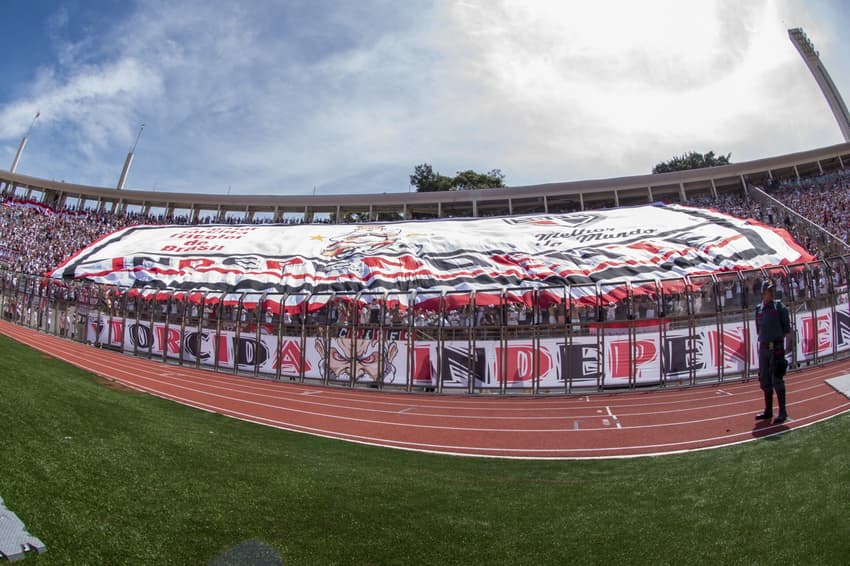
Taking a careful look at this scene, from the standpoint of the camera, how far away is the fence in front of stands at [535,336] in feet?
42.5

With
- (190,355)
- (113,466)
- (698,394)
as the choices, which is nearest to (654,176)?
(698,394)

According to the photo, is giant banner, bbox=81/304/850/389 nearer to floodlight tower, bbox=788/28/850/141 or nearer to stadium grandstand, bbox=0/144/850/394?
stadium grandstand, bbox=0/144/850/394

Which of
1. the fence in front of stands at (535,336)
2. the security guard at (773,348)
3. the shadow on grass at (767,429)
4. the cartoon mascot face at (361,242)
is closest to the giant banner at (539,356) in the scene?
the fence in front of stands at (535,336)

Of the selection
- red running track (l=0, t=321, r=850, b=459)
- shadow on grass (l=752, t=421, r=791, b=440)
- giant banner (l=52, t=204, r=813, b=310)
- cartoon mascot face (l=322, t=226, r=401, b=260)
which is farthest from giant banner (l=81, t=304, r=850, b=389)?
cartoon mascot face (l=322, t=226, r=401, b=260)

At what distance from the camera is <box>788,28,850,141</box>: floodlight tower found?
48062 millimetres

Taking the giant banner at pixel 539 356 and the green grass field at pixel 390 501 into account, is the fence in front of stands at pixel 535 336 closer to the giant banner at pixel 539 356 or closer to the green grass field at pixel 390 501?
the giant banner at pixel 539 356

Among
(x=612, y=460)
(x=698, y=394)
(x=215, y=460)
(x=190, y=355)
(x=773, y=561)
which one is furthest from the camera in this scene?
(x=190, y=355)

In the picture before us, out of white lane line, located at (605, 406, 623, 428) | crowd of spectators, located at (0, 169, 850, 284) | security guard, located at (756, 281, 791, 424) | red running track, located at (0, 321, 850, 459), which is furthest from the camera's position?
crowd of spectators, located at (0, 169, 850, 284)

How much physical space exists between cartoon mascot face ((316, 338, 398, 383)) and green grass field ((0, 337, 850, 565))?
8.06 meters

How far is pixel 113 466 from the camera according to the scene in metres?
4.57

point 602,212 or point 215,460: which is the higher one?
point 602,212

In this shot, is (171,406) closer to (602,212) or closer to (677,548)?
(677,548)

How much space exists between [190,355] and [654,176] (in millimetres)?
33355

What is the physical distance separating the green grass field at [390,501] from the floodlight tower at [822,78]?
57014mm
